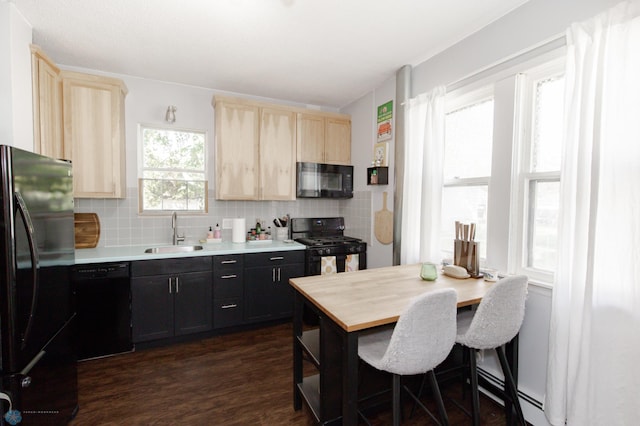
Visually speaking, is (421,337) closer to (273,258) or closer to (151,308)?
(273,258)

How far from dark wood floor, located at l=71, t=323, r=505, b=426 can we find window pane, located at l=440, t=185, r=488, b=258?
113 centimetres

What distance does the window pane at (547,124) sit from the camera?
179 cm

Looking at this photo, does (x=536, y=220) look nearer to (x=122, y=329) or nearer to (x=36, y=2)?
(x=122, y=329)

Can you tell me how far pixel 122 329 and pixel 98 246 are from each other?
951 mm

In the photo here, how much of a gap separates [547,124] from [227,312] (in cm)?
304

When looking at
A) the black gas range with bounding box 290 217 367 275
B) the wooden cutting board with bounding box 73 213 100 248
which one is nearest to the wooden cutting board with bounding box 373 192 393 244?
the black gas range with bounding box 290 217 367 275

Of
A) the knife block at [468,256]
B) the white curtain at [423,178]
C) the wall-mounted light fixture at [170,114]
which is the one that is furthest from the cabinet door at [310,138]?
the knife block at [468,256]

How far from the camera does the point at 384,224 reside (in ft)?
10.5

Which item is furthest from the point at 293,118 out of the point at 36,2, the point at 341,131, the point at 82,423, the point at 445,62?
the point at 82,423

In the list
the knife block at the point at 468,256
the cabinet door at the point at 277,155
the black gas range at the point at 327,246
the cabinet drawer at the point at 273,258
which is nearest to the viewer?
the knife block at the point at 468,256

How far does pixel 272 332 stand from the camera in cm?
308

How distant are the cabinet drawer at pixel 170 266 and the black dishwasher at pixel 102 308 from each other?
9 cm

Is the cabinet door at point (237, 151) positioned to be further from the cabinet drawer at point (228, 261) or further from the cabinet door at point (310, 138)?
the cabinet drawer at point (228, 261)

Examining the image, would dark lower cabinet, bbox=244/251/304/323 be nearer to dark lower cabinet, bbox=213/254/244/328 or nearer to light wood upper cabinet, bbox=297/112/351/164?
dark lower cabinet, bbox=213/254/244/328
